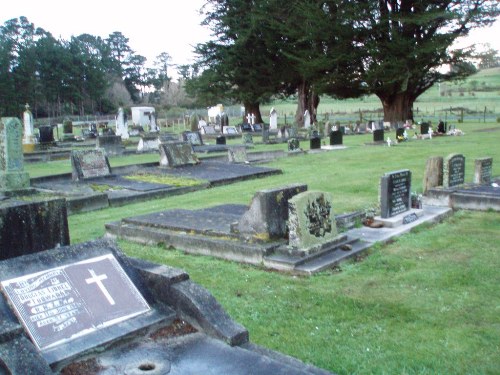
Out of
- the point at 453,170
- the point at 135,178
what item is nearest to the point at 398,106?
the point at 135,178

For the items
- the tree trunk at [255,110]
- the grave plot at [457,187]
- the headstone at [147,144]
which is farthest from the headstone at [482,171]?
the tree trunk at [255,110]

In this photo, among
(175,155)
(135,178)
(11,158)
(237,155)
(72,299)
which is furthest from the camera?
(237,155)

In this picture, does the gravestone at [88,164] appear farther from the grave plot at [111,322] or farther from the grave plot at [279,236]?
the grave plot at [111,322]

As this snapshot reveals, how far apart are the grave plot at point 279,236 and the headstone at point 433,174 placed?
4115 millimetres

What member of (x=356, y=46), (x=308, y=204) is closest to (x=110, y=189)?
(x=308, y=204)

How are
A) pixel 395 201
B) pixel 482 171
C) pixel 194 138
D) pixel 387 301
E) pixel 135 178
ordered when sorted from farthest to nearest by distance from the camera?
pixel 194 138 < pixel 135 178 < pixel 482 171 < pixel 395 201 < pixel 387 301

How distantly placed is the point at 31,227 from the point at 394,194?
6435mm

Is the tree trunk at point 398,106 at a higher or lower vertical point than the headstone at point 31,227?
higher

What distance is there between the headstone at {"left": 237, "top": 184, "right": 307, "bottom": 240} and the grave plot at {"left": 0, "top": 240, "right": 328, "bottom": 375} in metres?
2.71

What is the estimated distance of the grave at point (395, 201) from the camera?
8992mm

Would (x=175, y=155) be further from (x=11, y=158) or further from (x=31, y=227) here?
(x=31, y=227)

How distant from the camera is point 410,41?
1489 inches

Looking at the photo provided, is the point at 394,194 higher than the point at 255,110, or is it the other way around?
the point at 255,110

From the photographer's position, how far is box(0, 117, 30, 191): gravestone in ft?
43.6
